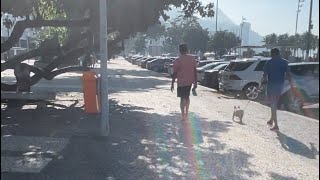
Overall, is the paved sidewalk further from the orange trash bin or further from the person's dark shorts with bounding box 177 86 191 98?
the person's dark shorts with bounding box 177 86 191 98

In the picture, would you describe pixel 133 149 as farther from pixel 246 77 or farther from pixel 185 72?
pixel 246 77

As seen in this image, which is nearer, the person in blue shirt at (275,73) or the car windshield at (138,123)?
the car windshield at (138,123)

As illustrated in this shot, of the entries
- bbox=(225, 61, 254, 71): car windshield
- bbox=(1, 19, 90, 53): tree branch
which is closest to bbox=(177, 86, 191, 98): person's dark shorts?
bbox=(1, 19, 90, 53): tree branch

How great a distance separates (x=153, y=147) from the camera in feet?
25.9

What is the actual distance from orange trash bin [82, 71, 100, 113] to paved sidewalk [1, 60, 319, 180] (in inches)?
13.3

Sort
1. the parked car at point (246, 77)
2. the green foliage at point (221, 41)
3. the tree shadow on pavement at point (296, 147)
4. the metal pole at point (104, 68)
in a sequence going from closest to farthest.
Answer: the tree shadow on pavement at point (296, 147) → the metal pole at point (104, 68) → the parked car at point (246, 77) → the green foliage at point (221, 41)

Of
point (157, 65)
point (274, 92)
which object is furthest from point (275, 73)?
point (157, 65)

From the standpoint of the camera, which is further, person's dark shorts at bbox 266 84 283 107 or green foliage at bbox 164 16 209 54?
green foliage at bbox 164 16 209 54

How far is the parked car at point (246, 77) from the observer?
18484 millimetres

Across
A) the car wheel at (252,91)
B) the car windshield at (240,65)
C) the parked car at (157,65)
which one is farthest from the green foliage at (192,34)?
the car wheel at (252,91)

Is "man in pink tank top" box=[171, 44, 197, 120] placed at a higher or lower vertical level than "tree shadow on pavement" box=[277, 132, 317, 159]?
higher

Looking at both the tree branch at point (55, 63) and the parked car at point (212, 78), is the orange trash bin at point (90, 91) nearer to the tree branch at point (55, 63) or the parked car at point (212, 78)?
the tree branch at point (55, 63)

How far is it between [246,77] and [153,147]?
1151 cm

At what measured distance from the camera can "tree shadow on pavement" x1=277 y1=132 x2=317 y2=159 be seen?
781 centimetres
